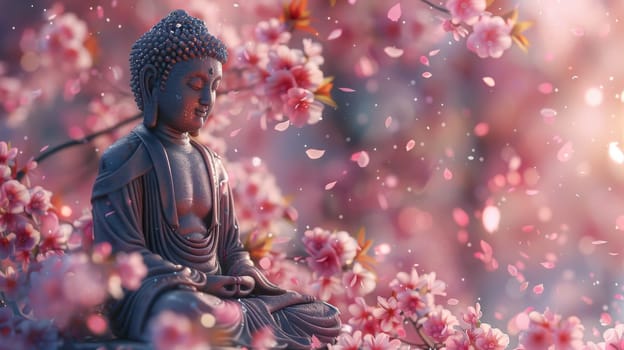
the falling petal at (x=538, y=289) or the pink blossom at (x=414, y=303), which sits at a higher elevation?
the pink blossom at (x=414, y=303)

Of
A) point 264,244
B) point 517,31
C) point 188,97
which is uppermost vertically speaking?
point 188,97

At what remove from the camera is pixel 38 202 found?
2.41 metres

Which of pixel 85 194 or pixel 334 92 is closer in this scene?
pixel 85 194

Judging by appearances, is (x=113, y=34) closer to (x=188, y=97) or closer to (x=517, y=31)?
(x=188, y=97)

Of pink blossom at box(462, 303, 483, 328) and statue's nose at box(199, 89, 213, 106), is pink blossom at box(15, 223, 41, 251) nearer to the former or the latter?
statue's nose at box(199, 89, 213, 106)

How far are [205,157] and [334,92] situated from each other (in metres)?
0.88

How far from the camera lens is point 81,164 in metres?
2.67

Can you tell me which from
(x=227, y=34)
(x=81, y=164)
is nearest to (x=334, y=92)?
(x=227, y=34)

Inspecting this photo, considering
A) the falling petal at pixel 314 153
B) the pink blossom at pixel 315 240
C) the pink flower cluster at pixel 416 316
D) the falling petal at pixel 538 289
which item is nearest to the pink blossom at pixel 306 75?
the falling petal at pixel 314 153

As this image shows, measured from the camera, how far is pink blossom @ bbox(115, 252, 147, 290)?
180 cm

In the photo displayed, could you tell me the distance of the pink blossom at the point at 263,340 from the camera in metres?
1.82

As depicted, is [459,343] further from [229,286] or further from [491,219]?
[229,286]

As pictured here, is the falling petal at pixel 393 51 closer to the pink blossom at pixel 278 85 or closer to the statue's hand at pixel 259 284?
the pink blossom at pixel 278 85

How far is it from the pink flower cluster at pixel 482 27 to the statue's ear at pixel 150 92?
1.05 m
